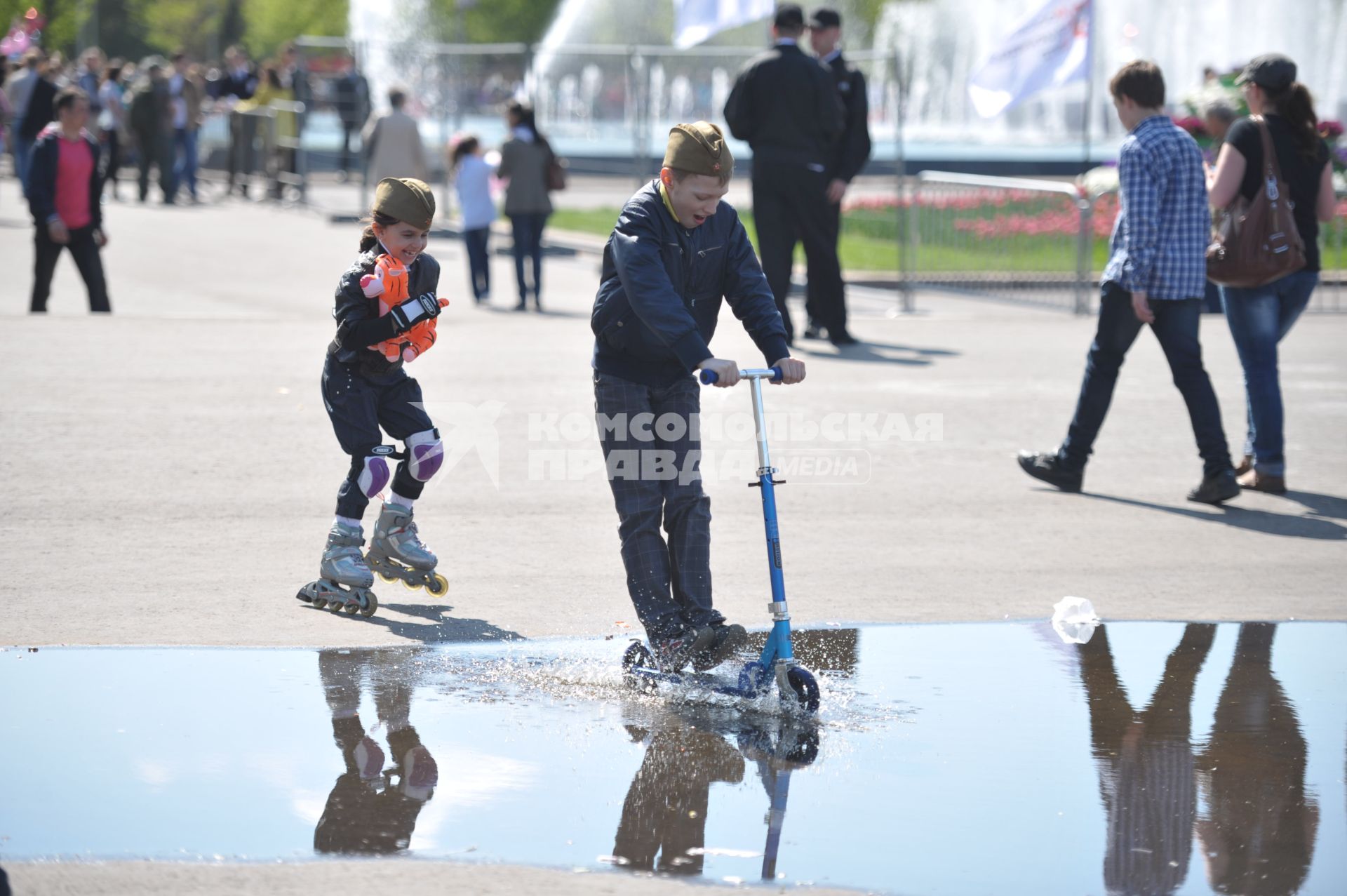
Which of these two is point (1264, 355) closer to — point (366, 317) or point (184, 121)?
point (366, 317)

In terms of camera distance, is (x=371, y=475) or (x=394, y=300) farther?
(x=371, y=475)

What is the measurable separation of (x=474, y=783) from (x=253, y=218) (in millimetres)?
19770

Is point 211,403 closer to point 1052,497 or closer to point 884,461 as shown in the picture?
point 884,461

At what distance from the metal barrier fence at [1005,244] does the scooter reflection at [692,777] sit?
33.3 ft

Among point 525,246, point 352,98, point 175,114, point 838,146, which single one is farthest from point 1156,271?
point 175,114

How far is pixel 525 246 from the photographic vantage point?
1487 centimetres

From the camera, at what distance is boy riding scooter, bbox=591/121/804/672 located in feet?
16.9

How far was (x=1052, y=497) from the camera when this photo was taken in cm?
812

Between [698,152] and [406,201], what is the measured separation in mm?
1348

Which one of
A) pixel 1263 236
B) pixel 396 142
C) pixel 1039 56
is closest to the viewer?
pixel 1263 236

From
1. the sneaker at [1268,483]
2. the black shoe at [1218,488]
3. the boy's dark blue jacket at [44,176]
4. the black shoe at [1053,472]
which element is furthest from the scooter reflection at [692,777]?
the boy's dark blue jacket at [44,176]

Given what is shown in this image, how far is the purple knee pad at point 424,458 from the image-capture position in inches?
241

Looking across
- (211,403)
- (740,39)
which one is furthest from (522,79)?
(211,403)

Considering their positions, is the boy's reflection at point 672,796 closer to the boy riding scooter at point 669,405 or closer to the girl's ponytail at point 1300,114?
the boy riding scooter at point 669,405
